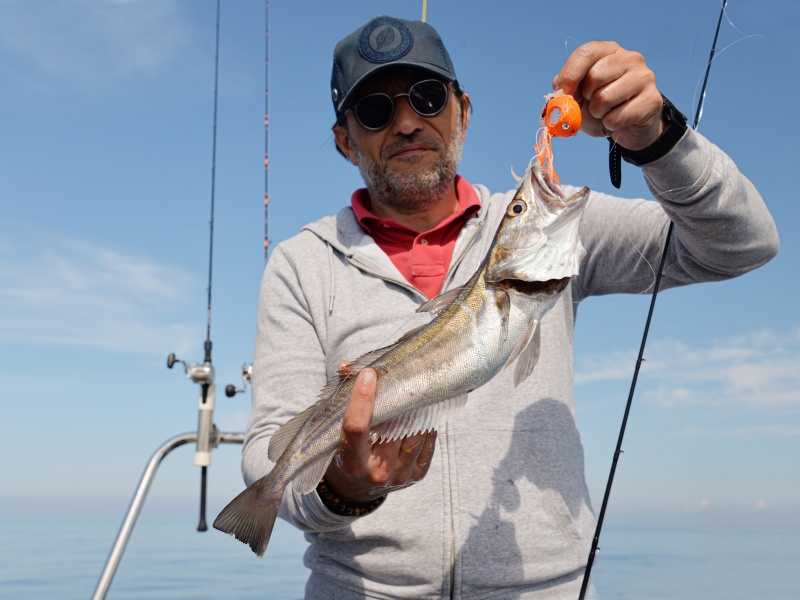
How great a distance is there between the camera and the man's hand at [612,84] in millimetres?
2656

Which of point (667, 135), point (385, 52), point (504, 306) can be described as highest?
point (385, 52)

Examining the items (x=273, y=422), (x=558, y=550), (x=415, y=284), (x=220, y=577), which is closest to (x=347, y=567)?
(x=273, y=422)

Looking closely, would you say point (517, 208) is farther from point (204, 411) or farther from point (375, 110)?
point (204, 411)

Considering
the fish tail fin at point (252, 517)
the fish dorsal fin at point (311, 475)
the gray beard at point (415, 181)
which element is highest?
the gray beard at point (415, 181)

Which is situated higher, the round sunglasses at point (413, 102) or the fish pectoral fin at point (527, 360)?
the round sunglasses at point (413, 102)

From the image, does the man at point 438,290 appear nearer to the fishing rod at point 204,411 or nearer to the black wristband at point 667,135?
the black wristband at point 667,135

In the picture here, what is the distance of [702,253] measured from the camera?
3162 mm

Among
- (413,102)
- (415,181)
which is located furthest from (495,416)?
(413,102)

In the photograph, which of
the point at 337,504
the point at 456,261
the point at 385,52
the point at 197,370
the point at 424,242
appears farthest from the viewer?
the point at 197,370

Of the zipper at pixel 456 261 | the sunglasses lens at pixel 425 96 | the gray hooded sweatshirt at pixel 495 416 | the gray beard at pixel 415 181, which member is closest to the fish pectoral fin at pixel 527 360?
the gray hooded sweatshirt at pixel 495 416

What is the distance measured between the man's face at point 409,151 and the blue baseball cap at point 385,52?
8cm

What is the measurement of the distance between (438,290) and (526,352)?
1.29 metres

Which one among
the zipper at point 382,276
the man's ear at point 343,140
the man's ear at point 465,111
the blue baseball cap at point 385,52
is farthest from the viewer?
the man's ear at point 343,140

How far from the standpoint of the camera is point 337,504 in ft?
9.87
